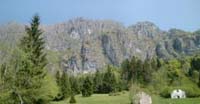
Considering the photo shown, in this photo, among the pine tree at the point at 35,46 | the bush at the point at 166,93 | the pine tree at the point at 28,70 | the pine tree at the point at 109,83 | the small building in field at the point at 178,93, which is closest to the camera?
the pine tree at the point at 28,70

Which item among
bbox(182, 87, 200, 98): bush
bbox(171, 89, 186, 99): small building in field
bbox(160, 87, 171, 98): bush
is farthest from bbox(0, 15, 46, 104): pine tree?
bbox(182, 87, 200, 98): bush

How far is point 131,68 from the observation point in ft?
477

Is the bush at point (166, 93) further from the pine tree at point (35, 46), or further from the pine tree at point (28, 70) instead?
the pine tree at point (35, 46)

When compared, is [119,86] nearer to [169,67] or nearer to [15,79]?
[169,67]

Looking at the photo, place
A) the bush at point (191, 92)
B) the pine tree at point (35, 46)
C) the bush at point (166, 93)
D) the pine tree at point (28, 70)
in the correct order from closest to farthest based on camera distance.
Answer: the pine tree at point (28, 70) < the pine tree at point (35, 46) < the bush at point (191, 92) < the bush at point (166, 93)

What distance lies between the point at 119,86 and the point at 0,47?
284 feet

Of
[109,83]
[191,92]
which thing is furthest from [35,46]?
[109,83]

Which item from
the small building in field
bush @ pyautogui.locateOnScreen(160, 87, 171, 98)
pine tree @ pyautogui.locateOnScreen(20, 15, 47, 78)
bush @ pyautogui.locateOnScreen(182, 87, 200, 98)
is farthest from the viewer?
bush @ pyautogui.locateOnScreen(160, 87, 171, 98)

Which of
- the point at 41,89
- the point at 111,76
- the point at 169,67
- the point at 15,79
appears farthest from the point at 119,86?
the point at 15,79

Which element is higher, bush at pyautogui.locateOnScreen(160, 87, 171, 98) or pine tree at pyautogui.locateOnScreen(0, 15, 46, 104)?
pine tree at pyautogui.locateOnScreen(0, 15, 46, 104)

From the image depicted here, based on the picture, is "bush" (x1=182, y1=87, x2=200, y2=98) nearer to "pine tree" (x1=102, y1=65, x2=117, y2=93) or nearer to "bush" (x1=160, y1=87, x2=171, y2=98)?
"bush" (x1=160, y1=87, x2=171, y2=98)

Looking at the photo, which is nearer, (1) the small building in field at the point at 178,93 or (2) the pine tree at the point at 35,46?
(2) the pine tree at the point at 35,46

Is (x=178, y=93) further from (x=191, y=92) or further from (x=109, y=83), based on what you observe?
(x=109, y=83)

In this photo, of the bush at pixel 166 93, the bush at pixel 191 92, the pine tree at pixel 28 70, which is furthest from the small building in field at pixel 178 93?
the pine tree at pixel 28 70
